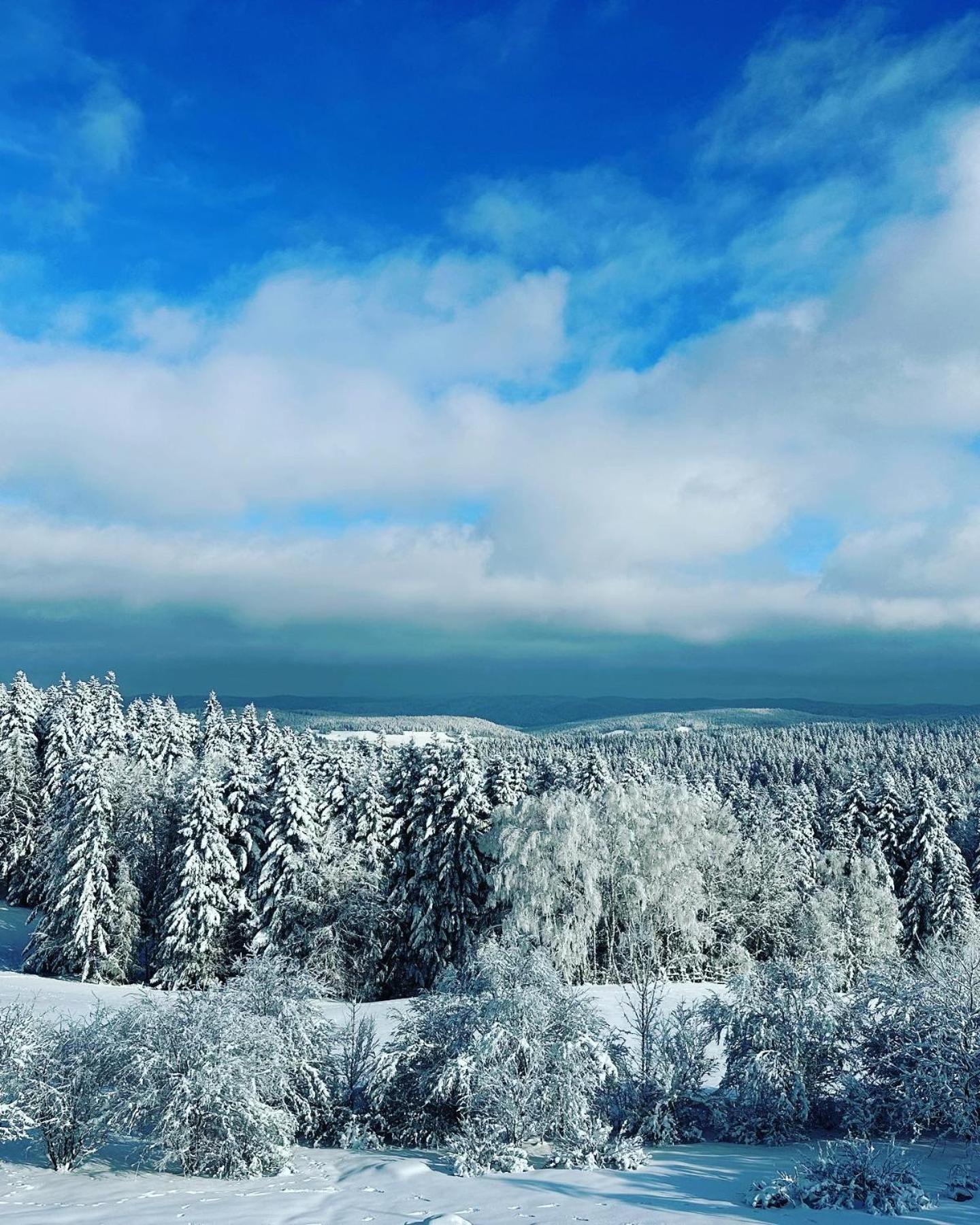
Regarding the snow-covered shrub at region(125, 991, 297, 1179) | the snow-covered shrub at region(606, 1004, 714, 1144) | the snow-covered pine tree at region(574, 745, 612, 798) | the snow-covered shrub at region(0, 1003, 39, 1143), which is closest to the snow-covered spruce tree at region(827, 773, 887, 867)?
the snow-covered pine tree at region(574, 745, 612, 798)

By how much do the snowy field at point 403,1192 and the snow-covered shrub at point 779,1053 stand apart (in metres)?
0.66

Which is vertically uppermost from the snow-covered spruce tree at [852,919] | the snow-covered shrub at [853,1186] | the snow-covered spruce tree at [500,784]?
the snow-covered spruce tree at [500,784]

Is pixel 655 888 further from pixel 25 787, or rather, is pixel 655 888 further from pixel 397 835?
pixel 25 787

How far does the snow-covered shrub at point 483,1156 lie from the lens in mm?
14336

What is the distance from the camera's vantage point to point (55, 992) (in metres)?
32.3

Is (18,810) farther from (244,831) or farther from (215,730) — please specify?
(244,831)

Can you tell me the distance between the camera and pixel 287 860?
1519 inches

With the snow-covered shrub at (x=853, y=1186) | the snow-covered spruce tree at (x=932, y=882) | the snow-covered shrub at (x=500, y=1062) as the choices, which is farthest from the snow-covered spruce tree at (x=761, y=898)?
the snow-covered shrub at (x=853, y=1186)

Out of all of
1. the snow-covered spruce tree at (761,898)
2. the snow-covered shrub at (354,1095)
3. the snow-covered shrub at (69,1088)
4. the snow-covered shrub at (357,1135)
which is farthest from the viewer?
the snow-covered spruce tree at (761,898)

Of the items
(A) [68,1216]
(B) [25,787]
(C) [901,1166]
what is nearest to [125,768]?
(B) [25,787]

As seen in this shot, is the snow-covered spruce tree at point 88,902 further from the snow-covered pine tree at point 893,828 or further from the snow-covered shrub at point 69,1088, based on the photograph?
the snow-covered pine tree at point 893,828

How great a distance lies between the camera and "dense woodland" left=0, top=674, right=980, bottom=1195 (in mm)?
14891

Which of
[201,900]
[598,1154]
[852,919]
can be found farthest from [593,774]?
[598,1154]

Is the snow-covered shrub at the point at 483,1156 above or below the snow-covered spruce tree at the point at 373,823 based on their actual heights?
below
